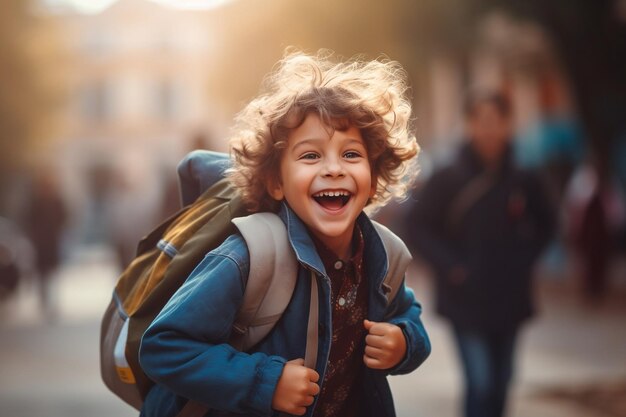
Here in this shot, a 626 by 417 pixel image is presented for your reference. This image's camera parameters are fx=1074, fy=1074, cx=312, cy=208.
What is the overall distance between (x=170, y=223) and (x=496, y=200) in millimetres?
2757

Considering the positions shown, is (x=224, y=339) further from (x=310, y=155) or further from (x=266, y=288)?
(x=310, y=155)

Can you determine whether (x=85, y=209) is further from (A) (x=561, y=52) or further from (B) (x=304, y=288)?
(B) (x=304, y=288)

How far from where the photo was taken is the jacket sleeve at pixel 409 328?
295 cm

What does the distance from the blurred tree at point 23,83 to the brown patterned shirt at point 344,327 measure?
80.5 feet

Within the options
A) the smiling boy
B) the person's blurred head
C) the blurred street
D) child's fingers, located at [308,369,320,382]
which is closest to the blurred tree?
the blurred street

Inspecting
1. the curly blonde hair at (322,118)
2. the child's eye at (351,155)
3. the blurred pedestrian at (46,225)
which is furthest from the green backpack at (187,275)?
the blurred pedestrian at (46,225)

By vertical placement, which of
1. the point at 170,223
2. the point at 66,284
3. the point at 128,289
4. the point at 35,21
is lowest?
the point at 128,289

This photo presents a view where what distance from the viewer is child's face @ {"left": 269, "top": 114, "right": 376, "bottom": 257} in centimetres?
277

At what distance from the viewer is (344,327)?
2.88 metres

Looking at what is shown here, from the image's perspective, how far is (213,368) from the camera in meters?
2.57

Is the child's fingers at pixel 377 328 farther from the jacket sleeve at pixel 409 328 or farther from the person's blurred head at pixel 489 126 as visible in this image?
the person's blurred head at pixel 489 126

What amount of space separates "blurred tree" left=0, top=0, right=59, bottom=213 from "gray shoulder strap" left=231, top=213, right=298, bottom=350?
970 inches

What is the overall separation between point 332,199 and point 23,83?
91.2 ft

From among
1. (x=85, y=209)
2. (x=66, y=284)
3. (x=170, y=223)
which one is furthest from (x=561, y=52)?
(x=85, y=209)
